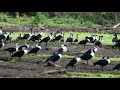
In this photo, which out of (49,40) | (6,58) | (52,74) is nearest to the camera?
(52,74)

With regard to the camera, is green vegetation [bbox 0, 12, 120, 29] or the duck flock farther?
green vegetation [bbox 0, 12, 120, 29]

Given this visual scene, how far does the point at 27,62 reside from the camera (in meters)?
10.8

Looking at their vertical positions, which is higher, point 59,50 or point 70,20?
point 70,20

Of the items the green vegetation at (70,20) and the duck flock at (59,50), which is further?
the green vegetation at (70,20)

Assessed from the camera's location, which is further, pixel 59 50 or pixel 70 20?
pixel 70 20
